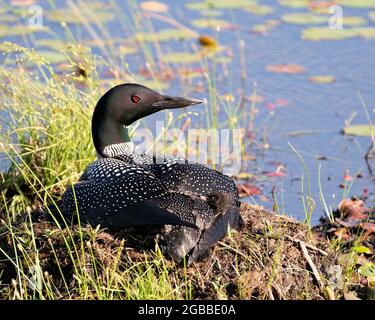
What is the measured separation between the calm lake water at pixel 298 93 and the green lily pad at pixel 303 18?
0.19 feet

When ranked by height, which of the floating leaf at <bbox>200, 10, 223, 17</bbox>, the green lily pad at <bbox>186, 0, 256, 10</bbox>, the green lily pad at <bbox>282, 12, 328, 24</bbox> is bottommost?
the green lily pad at <bbox>282, 12, 328, 24</bbox>

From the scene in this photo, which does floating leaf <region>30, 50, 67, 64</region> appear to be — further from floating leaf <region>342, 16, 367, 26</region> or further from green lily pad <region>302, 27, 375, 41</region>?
floating leaf <region>342, 16, 367, 26</region>

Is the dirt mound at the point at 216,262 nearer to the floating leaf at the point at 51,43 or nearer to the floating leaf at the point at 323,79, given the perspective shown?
the floating leaf at the point at 323,79

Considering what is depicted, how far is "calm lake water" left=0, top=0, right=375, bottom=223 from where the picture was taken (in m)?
6.47

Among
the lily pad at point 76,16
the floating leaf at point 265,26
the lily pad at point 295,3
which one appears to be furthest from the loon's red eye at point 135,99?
the lily pad at point 295,3

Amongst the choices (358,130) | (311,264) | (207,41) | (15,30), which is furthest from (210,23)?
(311,264)

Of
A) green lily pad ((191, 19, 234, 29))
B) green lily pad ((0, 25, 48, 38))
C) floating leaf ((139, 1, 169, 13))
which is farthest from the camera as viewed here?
floating leaf ((139, 1, 169, 13))

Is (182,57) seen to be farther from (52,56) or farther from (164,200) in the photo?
(164,200)

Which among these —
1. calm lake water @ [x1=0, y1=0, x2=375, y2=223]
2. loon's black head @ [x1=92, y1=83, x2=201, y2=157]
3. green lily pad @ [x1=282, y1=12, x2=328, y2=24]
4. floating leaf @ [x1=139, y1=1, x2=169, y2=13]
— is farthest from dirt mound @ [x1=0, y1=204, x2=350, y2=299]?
floating leaf @ [x1=139, y1=1, x2=169, y2=13]

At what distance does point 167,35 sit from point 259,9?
1.02 metres

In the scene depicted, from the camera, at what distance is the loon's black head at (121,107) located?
190 inches

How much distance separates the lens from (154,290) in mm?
3959

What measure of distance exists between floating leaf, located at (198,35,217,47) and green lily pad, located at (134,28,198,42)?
0.36 ft
